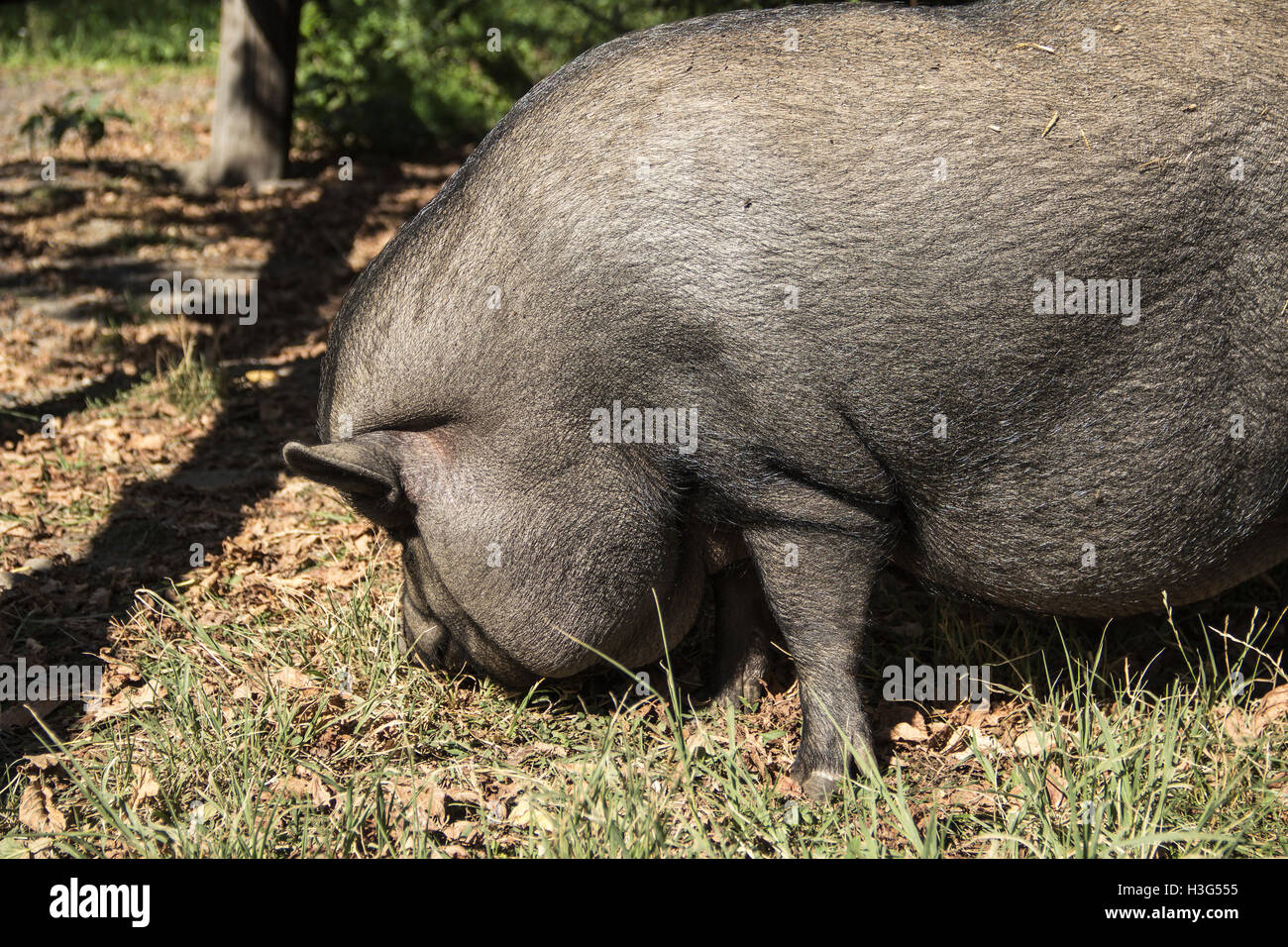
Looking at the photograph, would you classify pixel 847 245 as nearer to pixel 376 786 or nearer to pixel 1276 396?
pixel 1276 396

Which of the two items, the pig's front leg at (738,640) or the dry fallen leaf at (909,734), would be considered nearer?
the dry fallen leaf at (909,734)

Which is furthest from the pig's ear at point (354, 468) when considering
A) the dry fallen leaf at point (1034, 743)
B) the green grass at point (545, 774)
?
the dry fallen leaf at point (1034, 743)

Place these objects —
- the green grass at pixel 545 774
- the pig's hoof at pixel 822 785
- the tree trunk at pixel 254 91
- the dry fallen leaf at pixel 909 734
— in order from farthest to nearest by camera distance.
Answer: the tree trunk at pixel 254 91
the dry fallen leaf at pixel 909 734
the pig's hoof at pixel 822 785
the green grass at pixel 545 774

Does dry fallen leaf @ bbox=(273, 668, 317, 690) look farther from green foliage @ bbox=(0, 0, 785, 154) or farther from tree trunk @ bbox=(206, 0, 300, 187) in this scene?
tree trunk @ bbox=(206, 0, 300, 187)

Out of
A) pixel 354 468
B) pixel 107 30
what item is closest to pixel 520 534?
pixel 354 468

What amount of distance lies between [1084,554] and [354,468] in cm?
206

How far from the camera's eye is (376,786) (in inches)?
130

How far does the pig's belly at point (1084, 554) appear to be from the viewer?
3.23 metres

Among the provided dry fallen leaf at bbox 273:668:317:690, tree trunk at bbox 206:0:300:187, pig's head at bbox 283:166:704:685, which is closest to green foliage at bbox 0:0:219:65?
tree trunk at bbox 206:0:300:187

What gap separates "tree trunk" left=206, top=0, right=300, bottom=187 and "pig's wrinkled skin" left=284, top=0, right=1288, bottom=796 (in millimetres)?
6438

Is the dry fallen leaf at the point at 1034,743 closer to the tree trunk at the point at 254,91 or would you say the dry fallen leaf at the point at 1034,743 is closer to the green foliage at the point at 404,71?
the green foliage at the point at 404,71

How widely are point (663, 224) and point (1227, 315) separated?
1.51 metres

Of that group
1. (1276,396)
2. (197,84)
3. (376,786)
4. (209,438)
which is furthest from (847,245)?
(197,84)

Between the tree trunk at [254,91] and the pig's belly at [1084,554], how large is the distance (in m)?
7.51
